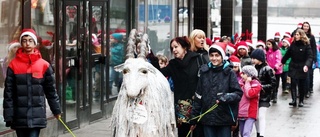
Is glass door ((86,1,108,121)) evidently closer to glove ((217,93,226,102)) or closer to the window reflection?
the window reflection

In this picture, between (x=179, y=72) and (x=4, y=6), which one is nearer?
(x=179, y=72)

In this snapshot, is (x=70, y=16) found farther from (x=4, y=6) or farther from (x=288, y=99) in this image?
(x=288, y=99)

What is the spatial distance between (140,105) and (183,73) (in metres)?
1.83

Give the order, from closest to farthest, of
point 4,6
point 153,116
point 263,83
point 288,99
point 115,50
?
point 153,116 → point 4,6 → point 263,83 → point 115,50 → point 288,99

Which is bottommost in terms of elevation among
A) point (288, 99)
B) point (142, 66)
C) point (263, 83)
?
point (288, 99)

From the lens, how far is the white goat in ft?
24.3

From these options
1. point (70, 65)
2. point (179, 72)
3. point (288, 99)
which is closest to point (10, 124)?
point (179, 72)

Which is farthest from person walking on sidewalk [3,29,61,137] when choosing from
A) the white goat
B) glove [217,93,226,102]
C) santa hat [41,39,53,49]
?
santa hat [41,39,53,49]

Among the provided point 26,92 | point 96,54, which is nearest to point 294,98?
point 96,54

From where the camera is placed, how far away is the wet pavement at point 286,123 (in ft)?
43.0

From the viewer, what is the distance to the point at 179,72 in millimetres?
9180

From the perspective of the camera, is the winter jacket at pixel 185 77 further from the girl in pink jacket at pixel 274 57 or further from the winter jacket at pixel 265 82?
the girl in pink jacket at pixel 274 57

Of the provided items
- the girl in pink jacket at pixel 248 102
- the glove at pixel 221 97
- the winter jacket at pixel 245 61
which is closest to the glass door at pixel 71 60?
the winter jacket at pixel 245 61

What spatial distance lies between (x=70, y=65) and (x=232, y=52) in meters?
2.84
